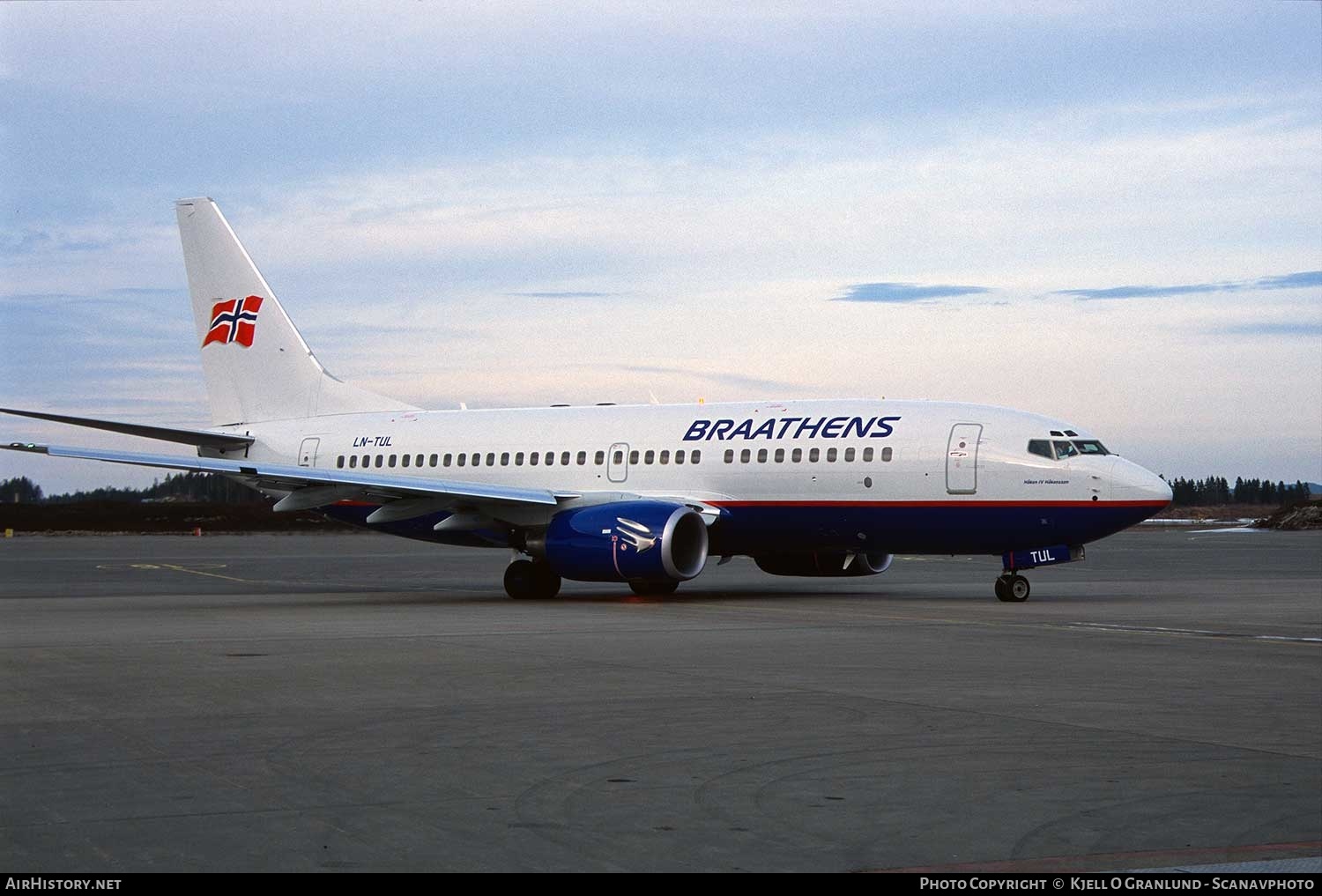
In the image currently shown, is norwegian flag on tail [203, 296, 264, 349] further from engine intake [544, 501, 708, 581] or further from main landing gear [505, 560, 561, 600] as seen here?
engine intake [544, 501, 708, 581]

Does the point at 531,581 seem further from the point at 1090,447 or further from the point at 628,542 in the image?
the point at 1090,447

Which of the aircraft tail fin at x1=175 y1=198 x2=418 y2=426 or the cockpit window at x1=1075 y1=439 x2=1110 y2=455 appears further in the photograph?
the aircraft tail fin at x1=175 y1=198 x2=418 y2=426

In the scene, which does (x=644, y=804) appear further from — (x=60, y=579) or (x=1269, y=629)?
(x=60, y=579)

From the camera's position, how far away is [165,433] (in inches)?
1224

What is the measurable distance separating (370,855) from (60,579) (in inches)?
1209

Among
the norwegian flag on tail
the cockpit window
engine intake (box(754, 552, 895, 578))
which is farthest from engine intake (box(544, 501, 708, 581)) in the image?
the norwegian flag on tail

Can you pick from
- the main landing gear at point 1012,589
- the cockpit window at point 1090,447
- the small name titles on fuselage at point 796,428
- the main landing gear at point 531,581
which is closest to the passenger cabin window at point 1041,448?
the cockpit window at point 1090,447

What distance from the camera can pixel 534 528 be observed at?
2789 centimetres

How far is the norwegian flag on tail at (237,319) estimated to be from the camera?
115 feet

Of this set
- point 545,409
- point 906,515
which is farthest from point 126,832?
point 545,409

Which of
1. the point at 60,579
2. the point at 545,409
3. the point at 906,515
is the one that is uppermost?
the point at 545,409

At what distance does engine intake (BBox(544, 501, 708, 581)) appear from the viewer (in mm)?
25234

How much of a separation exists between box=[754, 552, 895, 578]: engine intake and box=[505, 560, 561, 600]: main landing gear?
4387mm

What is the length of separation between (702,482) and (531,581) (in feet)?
11.9
